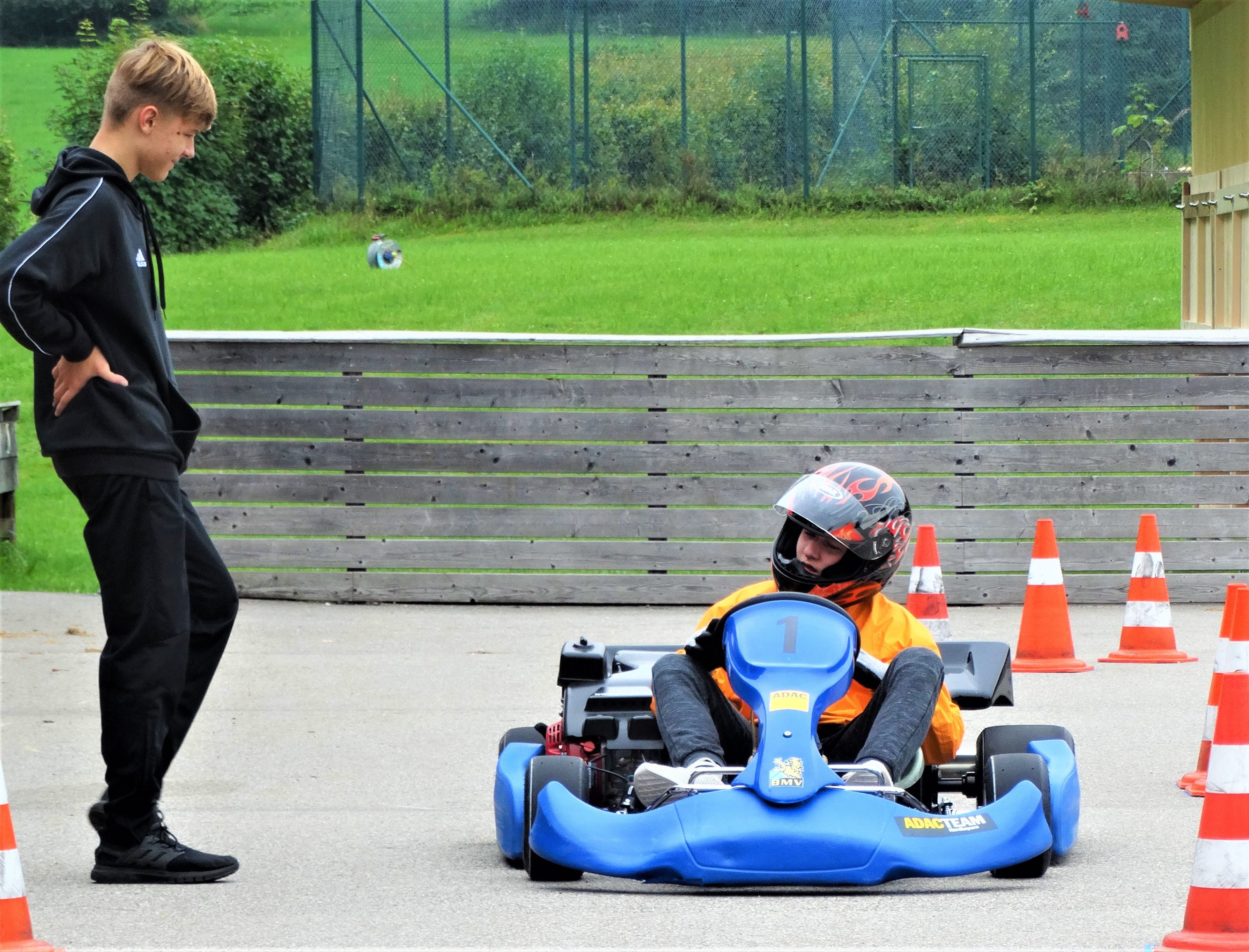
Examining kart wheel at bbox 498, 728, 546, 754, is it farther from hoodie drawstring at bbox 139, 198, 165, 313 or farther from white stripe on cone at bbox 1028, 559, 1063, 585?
white stripe on cone at bbox 1028, 559, 1063, 585

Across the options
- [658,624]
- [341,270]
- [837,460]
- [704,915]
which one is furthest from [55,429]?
[341,270]

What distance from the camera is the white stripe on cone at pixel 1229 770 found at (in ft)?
14.1

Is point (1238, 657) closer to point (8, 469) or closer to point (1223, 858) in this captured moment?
point (1223, 858)

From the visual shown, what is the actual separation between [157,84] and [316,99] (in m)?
20.6

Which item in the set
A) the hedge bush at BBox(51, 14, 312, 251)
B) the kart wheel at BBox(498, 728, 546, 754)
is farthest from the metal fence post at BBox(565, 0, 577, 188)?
the kart wheel at BBox(498, 728, 546, 754)

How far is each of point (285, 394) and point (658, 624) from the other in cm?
280

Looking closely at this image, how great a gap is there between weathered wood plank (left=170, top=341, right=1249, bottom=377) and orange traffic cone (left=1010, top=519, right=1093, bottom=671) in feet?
8.09

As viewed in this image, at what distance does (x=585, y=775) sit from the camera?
Result: 5.07 meters

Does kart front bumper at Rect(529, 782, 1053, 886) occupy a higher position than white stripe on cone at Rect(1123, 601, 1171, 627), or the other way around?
kart front bumper at Rect(529, 782, 1053, 886)

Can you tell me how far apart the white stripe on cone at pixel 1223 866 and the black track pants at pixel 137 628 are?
8.49 feet

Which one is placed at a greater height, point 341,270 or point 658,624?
point 341,270

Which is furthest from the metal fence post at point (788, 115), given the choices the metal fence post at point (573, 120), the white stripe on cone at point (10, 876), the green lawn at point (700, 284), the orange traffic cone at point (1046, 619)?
the white stripe on cone at point (10, 876)

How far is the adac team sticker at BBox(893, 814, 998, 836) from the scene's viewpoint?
4.68m

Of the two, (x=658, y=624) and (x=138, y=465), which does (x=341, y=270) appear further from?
(x=138, y=465)
